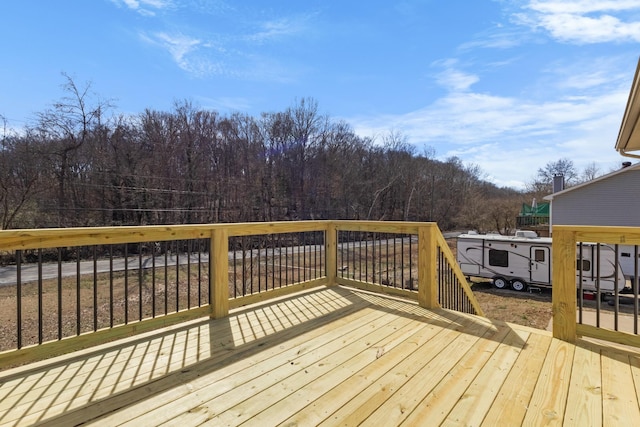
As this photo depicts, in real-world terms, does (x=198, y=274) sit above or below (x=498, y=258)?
above

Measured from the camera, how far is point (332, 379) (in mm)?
1950

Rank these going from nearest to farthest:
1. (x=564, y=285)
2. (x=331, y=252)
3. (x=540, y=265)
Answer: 1. (x=564, y=285)
2. (x=331, y=252)
3. (x=540, y=265)

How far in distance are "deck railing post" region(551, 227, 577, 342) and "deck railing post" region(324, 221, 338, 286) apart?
245 cm

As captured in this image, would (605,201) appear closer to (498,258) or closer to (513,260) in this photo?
(513,260)

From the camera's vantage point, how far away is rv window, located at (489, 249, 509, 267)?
39.3ft

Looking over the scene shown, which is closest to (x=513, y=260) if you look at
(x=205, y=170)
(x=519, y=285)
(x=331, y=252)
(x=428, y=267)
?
(x=519, y=285)

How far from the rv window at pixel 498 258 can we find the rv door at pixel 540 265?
0.82m

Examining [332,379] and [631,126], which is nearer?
[332,379]

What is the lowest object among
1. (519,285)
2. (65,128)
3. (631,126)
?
(519,285)

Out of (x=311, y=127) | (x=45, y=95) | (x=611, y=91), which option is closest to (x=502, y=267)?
(x=611, y=91)

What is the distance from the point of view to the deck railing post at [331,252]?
4340 mm

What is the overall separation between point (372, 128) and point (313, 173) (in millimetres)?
7561

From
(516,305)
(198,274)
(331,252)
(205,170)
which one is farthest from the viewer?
(205,170)

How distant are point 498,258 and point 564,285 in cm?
1086
